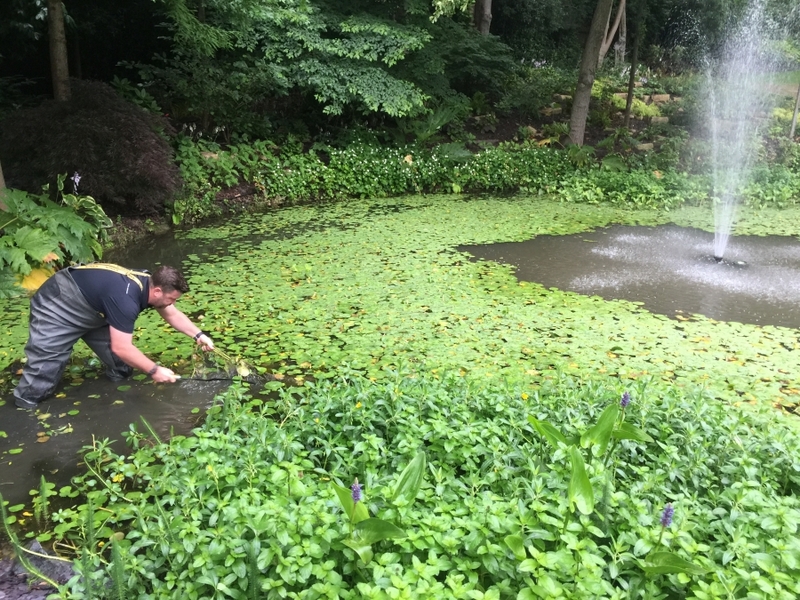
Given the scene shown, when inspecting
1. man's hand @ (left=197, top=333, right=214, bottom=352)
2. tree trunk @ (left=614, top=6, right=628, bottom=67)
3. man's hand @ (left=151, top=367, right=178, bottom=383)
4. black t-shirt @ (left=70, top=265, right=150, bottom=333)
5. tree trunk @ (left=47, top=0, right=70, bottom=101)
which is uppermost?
tree trunk @ (left=614, top=6, right=628, bottom=67)

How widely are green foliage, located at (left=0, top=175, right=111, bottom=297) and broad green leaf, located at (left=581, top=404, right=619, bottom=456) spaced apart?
14.2 feet

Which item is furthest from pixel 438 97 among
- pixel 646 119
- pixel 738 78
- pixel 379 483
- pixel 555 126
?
pixel 379 483

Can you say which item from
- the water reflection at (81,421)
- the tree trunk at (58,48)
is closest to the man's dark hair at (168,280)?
the water reflection at (81,421)

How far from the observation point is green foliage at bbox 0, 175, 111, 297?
4.53 meters

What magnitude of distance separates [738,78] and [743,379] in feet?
49.4

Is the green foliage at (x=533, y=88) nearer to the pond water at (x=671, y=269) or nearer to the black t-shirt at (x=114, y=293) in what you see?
the pond water at (x=671, y=269)

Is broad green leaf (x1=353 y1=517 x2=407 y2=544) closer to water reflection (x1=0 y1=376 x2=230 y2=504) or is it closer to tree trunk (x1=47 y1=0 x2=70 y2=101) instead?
water reflection (x1=0 y1=376 x2=230 y2=504)

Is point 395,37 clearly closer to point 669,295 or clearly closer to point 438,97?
point 438,97

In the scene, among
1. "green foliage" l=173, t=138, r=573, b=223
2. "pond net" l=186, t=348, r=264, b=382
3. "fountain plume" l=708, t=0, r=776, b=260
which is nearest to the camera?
"pond net" l=186, t=348, r=264, b=382

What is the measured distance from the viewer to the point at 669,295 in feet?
17.5

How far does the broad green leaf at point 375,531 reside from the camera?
175cm

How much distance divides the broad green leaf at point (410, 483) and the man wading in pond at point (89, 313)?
1.77 meters

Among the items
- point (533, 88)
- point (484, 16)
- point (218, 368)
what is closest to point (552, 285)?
point (218, 368)

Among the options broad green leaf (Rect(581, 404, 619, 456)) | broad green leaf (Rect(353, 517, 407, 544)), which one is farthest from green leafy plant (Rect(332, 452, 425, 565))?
broad green leaf (Rect(581, 404, 619, 456))
